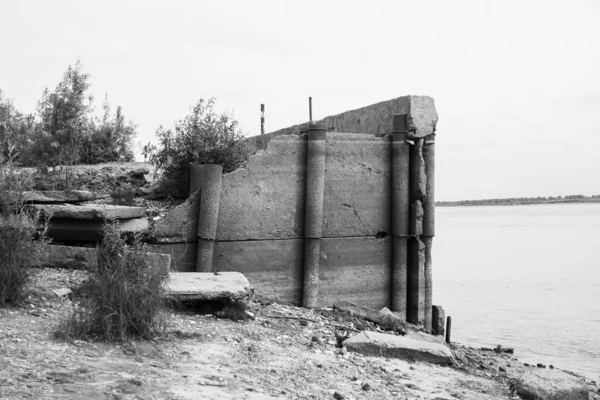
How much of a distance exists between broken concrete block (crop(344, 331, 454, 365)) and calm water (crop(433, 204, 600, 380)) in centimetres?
595

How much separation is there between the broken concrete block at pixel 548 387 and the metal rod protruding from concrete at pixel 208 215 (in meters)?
4.13

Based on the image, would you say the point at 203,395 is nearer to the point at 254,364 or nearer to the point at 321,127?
the point at 254,364

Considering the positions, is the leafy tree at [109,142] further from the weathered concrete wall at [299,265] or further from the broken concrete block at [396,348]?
the broken concrete block at [396,348]

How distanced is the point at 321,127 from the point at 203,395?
5535 mm

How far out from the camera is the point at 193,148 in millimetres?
9805

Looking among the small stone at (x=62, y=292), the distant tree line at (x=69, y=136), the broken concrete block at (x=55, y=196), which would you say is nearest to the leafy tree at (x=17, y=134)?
the distant tree line at (x=69, y=136)

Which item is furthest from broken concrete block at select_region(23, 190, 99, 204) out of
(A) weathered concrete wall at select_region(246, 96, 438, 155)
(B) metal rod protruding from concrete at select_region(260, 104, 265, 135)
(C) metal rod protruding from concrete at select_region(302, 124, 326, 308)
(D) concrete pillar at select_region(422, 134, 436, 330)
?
(B) metal rod protruding from concrete at select_region(260, 104, 265, 135)

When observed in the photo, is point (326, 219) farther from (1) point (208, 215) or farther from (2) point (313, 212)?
(1) point (208, 215)

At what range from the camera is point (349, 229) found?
9.44 metres

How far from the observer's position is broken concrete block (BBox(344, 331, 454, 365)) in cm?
639

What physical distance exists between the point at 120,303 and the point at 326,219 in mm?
4575

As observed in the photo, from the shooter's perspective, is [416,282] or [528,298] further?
[528,298]

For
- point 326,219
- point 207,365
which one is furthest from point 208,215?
point 207,365

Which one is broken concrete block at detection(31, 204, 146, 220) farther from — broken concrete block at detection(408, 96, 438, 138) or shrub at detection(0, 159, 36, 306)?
broken concrete block at detection(408, 96, 438, 138)
